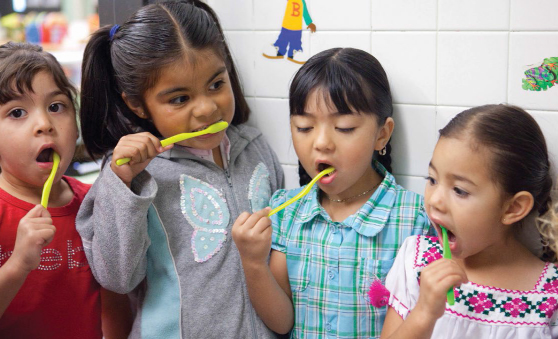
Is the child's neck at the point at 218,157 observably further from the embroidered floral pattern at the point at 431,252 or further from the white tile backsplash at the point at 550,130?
the white tile backsplash at the point at 550,130

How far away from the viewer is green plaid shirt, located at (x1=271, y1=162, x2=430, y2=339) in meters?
1.25

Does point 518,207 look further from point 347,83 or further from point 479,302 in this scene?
point 347,83

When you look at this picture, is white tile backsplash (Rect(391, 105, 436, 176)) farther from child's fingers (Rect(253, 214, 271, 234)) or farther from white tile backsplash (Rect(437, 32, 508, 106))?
child's fingers (Rect(253, 214, 271, 234))

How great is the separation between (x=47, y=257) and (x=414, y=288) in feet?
2.57

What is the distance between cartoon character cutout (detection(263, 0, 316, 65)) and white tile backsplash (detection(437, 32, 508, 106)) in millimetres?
330

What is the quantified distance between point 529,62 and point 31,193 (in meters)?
1.09

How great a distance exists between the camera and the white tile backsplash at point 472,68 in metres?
1.23

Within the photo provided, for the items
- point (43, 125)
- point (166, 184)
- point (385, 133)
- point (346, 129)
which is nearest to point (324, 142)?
point (346, 129)

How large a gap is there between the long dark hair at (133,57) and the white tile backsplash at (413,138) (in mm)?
433

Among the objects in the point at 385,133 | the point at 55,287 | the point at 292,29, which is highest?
the point at 292,29

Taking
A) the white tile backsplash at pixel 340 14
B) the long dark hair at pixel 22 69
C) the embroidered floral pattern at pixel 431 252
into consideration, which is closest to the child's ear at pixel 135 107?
the long dark hair at pixel 22 69

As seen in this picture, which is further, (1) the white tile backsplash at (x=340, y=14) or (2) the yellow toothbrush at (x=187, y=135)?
(1) the white tile backsplash at (x=340, y=14)

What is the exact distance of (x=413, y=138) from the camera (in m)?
1.35

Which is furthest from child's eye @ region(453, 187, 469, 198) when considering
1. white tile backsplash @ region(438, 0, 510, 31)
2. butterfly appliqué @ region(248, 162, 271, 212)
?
butterfly appliqué @ region(248, 162, 271, 212)
